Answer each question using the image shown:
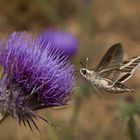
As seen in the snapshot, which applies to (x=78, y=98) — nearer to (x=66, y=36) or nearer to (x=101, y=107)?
(x=66, y=36)

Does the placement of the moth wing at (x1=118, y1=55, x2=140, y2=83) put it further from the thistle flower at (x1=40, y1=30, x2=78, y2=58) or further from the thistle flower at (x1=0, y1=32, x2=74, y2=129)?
the thistle flower at (x1=40, y1=30, x2=78, y2=58)

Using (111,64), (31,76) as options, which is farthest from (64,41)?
(31,76)

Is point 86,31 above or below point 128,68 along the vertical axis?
above

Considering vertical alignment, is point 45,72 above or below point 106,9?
below

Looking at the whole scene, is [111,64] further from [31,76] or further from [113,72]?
[31,76]

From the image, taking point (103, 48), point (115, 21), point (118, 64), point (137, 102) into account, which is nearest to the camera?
point (118, 64)

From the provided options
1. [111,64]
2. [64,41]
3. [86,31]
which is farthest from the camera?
[86,31]

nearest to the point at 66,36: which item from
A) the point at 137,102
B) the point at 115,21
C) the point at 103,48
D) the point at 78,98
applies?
the point at 78,98
